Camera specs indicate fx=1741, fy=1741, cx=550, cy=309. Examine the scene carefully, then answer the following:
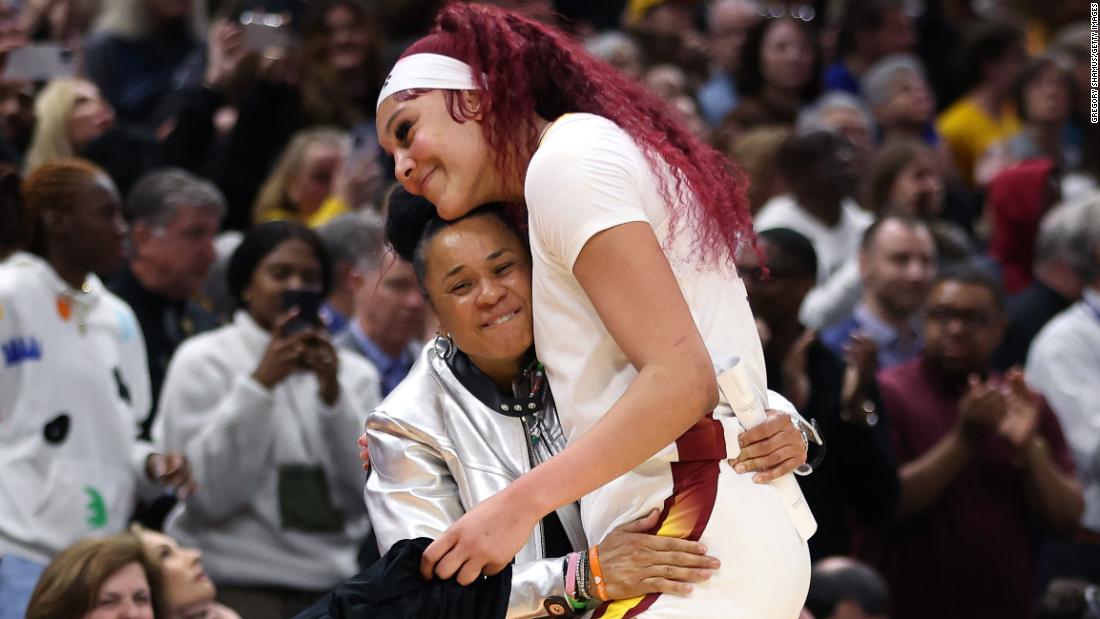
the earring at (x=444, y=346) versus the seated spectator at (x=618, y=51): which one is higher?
the earring at (x=444, y=346)

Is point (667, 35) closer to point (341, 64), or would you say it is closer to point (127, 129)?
point (341, 64)

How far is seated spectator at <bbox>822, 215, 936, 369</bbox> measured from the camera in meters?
6.18

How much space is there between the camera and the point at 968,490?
18.4 ft

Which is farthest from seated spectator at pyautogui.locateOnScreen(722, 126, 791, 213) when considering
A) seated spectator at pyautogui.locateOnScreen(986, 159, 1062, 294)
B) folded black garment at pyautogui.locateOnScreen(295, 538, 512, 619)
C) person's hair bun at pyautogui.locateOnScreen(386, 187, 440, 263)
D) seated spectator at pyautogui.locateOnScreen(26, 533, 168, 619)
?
folded black garment at pyautogui.locateOnScreen(295, 538, 512, 619)

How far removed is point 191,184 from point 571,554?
3226 mm

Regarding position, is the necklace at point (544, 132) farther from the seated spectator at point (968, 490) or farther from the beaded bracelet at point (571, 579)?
the seated spectator at point (968, 490)

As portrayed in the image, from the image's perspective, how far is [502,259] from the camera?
10.4 feet

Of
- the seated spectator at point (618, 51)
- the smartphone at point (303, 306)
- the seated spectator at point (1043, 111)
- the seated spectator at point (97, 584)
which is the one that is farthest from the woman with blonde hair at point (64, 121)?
the seated spectator at point (1043, 111)

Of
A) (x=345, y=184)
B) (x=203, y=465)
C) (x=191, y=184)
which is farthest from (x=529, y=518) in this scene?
(x=345, y=184)

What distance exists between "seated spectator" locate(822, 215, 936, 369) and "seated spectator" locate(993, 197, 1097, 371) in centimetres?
46

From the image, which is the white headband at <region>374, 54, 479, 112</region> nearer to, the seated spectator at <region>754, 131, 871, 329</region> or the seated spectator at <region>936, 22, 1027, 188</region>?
the seated spectator at <region>754, 131, 871, 329</region>

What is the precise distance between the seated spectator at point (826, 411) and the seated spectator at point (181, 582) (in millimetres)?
1769

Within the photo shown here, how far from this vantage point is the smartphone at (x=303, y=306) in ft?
17.1

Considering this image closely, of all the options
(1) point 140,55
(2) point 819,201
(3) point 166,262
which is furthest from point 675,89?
(3) point 166,262
